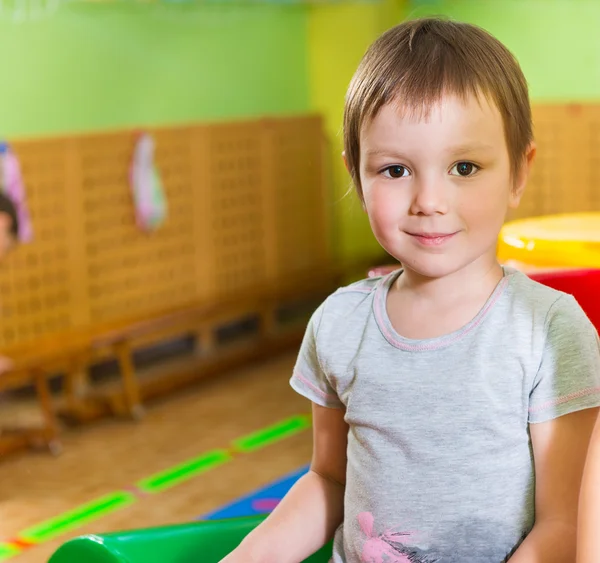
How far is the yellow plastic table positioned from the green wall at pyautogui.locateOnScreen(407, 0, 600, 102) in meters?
3.44

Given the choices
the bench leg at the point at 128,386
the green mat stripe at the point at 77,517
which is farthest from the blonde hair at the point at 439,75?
the bench leg at the point at 128,386

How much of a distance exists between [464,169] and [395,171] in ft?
0.23

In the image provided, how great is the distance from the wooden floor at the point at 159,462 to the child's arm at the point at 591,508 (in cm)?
233

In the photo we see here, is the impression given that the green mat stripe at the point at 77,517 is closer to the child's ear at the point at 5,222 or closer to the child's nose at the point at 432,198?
the child's ear at the point at 5,222

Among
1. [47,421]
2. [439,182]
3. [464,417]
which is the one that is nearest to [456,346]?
[464,417]

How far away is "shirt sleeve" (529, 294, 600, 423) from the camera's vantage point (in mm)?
985

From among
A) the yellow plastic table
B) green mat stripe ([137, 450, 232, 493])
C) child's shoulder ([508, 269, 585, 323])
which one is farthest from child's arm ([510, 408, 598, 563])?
green mat stripe ([137, 450, 232, 493])

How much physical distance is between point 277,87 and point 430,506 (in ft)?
15.9

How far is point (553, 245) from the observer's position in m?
1.69

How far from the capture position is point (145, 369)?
15.8 ft

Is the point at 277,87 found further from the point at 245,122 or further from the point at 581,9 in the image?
the point at 581,9

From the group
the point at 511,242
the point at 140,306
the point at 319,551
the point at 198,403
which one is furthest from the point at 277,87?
the point at 319,551

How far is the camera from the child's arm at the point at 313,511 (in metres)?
1.16

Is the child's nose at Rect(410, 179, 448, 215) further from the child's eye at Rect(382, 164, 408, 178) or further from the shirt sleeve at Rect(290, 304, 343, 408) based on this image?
the shirt sleeve at Rect(290, 304, 343, 408)
